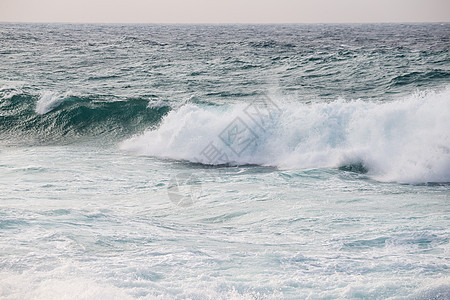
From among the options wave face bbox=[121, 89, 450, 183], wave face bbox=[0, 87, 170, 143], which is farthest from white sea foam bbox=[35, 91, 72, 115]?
wave face bbox=[121, 89, 450, 183]

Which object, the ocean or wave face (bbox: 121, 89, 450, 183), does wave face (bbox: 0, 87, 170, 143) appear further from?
wave face (bbox: 121, 89, 450, 183)

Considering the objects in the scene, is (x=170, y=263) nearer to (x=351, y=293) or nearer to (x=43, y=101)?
(x=351, y=293)

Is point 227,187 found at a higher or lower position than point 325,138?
lower

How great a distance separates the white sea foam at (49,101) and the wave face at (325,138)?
4.71 m

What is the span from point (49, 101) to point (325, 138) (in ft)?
33.5

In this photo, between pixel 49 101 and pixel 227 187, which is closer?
pixel 227 187

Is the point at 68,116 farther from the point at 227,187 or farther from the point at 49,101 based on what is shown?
the point at 227,187

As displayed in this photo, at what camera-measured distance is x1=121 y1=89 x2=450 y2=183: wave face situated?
10.9 m

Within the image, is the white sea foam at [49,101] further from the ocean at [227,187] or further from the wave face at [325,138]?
the wave face at [325,138]

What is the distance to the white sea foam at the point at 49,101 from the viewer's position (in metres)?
17.3

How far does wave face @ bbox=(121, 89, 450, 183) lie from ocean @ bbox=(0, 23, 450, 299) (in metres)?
0.05

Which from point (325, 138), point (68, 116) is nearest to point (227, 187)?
point (325, 138)

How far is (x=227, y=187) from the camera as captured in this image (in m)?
9.45

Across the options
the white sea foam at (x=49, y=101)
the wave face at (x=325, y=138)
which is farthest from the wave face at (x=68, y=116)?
the wave face at (x=325, y=138)
